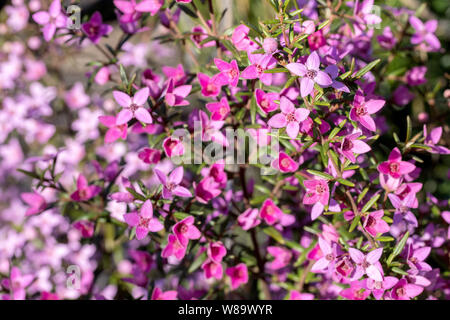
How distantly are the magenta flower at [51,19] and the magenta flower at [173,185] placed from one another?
72 centimetres

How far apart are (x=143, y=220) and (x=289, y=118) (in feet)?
1.72

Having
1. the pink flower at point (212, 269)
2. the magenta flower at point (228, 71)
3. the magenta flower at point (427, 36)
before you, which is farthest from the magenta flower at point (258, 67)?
the magenta flower at point (427, 36)

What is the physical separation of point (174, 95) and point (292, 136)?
1.44 feet

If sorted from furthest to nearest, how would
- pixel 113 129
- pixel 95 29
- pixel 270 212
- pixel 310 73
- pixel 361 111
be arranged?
1. pixel 95 29
2. pixel 270 212
3. pixel 113 129
4. pixel 361 111
5. pixel 310 73

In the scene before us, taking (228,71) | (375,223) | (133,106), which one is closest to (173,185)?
(133,106)

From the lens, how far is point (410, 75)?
1.67 meters

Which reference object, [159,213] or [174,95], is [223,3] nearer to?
[174,95]

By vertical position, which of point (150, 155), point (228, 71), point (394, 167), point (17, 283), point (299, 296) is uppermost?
point (228, 71)

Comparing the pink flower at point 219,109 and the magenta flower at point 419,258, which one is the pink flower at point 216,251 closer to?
the pink flower at point 219,109

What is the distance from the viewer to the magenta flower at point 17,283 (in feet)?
5.00

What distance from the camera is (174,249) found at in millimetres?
1240

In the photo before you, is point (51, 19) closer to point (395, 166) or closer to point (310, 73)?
point (310, 73)
